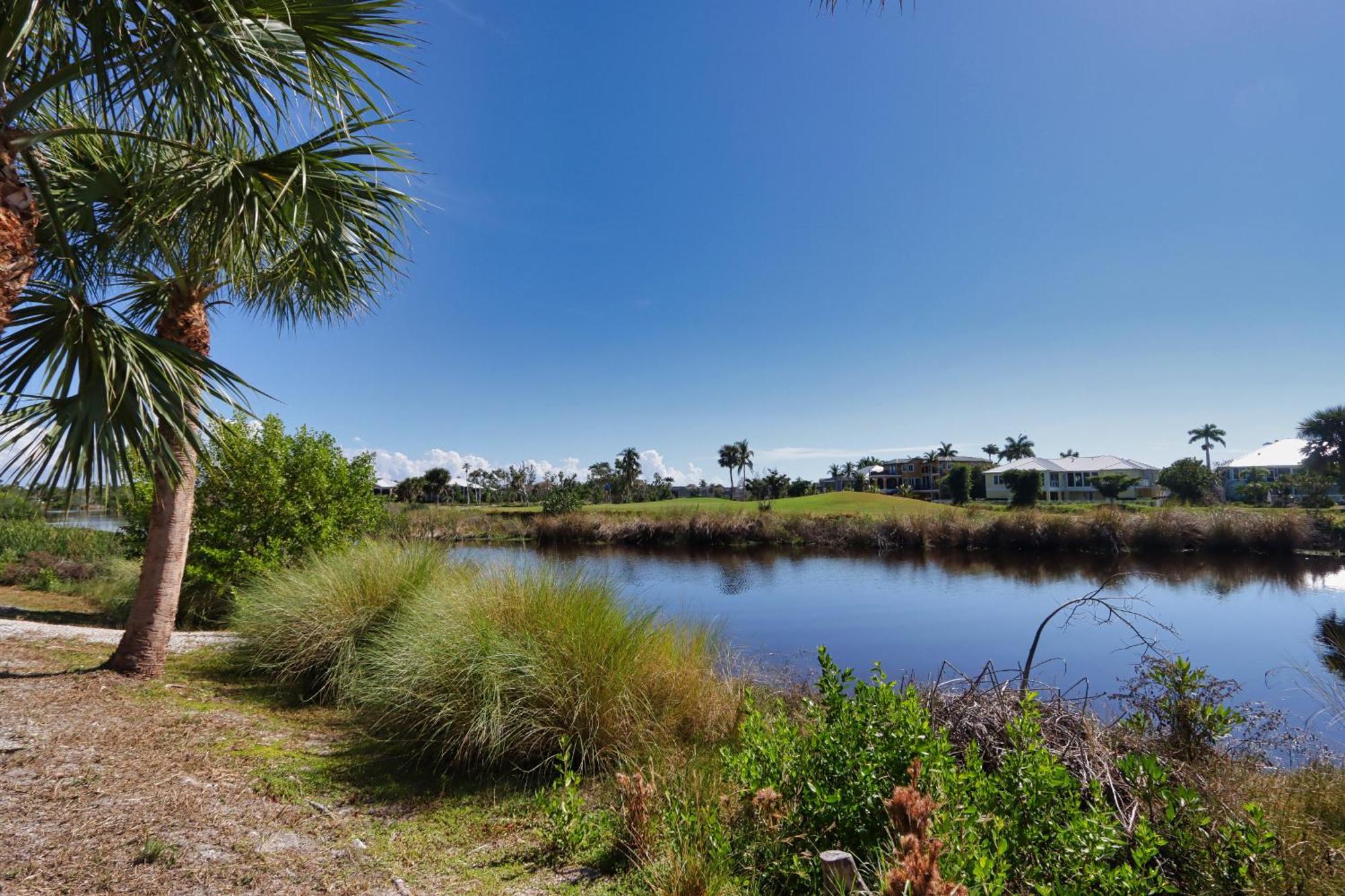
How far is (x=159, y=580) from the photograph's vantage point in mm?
5867

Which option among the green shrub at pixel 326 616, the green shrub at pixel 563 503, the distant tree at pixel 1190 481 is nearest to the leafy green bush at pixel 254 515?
the green shrub at pixel 326 616

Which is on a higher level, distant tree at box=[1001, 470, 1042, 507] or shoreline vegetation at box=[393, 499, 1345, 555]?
distant tree at box=[1001, 470, 1042, 507]

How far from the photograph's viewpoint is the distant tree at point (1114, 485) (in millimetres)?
53906

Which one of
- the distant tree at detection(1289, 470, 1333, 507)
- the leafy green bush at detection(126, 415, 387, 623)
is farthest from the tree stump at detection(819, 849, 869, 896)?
the distant tree at detection(1289, 470, 1333, 507)

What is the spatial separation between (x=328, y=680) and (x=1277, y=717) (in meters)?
8.36

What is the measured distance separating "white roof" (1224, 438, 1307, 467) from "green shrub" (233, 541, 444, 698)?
99441mm

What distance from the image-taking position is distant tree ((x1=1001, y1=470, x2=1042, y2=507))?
170 ft

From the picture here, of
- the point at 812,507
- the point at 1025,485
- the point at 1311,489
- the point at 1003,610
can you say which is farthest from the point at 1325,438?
the point at 1003,610

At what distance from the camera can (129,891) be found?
2469 millimetres

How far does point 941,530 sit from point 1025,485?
1078 inches

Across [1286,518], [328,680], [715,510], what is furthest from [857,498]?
[328,680]

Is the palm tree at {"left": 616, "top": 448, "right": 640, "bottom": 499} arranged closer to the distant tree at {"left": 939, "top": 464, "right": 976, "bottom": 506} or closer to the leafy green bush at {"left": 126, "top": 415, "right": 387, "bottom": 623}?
the distant tree at {"left": 939, "top": 464, "right": 976, "bottom": 506}

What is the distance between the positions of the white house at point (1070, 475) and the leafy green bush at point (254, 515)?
66.3m

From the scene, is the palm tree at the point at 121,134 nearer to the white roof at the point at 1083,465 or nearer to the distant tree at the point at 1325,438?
the distant tree at the point at 1325,438
